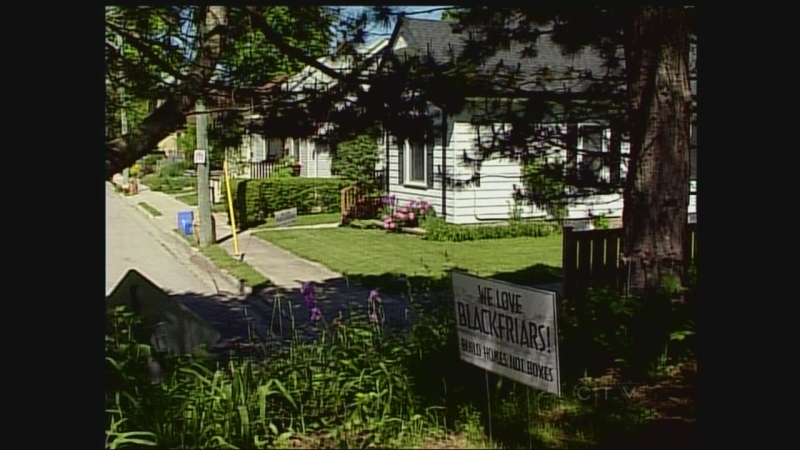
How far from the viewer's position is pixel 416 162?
2.45 m

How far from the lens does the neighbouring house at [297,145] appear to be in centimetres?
222

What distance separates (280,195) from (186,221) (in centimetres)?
30

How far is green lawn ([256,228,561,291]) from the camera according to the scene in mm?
2580

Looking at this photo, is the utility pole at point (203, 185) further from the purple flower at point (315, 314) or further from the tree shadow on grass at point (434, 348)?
the purple flower at point (315, 314)

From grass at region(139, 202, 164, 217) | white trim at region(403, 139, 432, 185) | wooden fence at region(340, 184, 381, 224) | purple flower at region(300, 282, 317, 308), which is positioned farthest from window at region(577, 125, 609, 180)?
grass at region(139, 202, 164, 217)

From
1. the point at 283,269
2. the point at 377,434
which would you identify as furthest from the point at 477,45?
the point at 377,434

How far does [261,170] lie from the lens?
7.64 ft

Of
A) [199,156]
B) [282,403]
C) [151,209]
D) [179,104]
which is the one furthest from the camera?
[151,209]

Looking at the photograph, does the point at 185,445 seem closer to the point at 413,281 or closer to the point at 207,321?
the point at 207,321

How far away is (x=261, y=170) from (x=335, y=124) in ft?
0.80

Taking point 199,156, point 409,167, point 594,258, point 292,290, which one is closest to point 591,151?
point 594,258

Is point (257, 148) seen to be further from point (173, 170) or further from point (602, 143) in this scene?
point (602, 143)

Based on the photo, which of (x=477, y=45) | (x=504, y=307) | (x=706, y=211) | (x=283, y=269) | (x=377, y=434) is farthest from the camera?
(x=283, y=269)

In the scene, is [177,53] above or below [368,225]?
above
